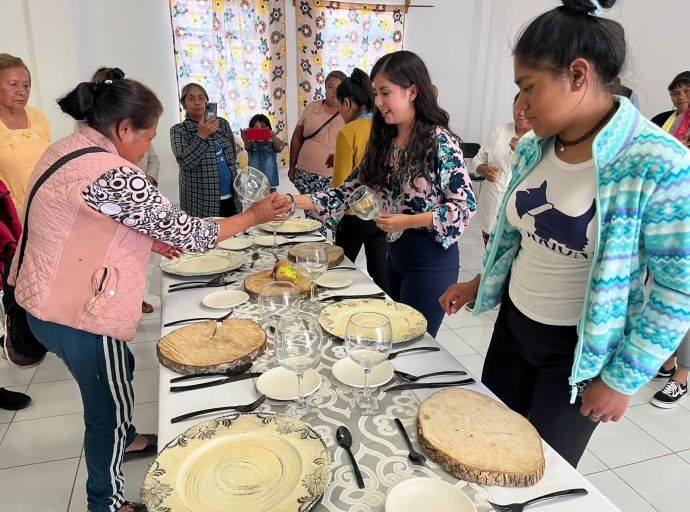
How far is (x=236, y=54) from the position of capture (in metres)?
5.11

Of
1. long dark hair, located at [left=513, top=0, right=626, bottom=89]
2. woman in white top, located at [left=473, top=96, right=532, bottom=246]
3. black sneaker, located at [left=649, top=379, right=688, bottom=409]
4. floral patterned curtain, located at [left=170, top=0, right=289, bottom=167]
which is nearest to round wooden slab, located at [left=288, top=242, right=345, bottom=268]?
long dark hair, located at [left=513, top=0, right=626, bottom=89]

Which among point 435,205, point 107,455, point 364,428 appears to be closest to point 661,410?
point 435,205

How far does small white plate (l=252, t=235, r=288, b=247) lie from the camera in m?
2.15

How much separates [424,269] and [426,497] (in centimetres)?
110

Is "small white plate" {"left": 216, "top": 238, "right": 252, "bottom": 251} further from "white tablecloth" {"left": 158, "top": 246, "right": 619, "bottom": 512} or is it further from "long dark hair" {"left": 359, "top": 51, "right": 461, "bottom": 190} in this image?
"long dark hair" {"left": 359, "top": 51, "right": 461, "bottom": 190}

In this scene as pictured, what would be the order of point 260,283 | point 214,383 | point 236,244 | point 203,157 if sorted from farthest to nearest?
1. point 203,157
2. point 236,244
3. point 260,283
4. point 214,383

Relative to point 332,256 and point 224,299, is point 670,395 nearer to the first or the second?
point 332,256

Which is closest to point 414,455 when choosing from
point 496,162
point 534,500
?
point 534,500

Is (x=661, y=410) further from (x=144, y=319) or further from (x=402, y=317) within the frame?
(x=144, y=319)

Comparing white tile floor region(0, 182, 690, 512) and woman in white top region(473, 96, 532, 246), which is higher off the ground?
woman in white top region(473, 96, 532, 246)

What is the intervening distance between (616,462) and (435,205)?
137 cm

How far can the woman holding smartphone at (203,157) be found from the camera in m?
3.18

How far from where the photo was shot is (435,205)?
5.78ft

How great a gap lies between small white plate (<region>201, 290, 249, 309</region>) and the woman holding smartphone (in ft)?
5.91
